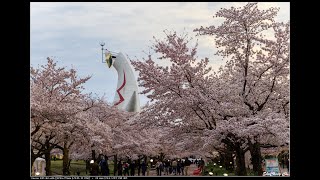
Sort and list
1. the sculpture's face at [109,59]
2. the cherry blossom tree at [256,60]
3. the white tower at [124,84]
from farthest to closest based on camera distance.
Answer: the sculpture's face at [109,59] < the white tower at [124,84] < the cherry blossom tree at [256,60]

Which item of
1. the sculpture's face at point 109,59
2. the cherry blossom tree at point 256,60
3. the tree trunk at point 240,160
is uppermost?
the sculpture's face at point 109,59

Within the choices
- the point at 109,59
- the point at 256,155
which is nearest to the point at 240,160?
the point at 256,155

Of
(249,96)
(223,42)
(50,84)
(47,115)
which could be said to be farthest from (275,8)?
(50,84)

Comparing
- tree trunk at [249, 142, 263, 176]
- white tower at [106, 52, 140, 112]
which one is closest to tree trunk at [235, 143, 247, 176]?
tree trunk at [249, 142, 263, 176]

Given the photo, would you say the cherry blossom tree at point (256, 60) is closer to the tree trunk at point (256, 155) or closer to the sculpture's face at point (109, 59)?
the tree trunk at point (256, 155)

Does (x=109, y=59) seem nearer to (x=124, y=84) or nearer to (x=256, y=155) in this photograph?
(x=124, y=84)

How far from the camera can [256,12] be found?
47.8 feet

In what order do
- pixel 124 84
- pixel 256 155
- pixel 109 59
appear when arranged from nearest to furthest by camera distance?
pixel 256 155
pixel 124 84
pixel 109 59

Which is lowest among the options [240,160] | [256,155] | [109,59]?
[240,160]

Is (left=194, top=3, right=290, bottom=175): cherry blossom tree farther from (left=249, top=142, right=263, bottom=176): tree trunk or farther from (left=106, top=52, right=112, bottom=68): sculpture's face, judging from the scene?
(left=106, top=52, right=112, bottom=68): sculpture's face

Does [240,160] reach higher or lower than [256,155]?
lower

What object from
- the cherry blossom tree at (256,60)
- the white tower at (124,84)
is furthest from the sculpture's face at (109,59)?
the cherry blossom tree at (256,60)

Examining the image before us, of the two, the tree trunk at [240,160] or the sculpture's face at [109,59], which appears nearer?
the tree trunk at [240,160]

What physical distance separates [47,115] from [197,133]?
217 inches
